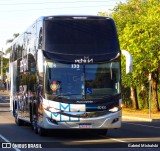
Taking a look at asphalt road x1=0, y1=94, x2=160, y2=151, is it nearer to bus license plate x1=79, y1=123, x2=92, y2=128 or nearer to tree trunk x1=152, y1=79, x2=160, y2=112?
bus license plate x1=79, y1=123, x2=92, y2=128

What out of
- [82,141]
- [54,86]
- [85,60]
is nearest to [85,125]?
[82,141]

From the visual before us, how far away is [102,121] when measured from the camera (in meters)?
19.1

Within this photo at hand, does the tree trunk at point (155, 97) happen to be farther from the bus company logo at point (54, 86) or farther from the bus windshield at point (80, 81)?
the bus company logo at point (54, 86)

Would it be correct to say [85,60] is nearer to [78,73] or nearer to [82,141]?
[78,73]

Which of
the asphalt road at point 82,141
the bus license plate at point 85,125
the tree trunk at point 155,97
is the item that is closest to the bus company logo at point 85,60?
the bus license plate at point 85,125

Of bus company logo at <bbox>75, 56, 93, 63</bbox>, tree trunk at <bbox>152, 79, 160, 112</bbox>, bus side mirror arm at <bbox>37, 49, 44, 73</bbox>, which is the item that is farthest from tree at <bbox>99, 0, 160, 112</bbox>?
bus side mirror arm at <bbox>37, 49, 44, 73</bbox>

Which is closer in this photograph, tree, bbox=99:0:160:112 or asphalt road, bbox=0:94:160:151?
asphalt road, bbox=0:94:160:151

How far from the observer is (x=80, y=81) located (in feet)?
63.0

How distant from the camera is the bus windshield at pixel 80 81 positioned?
62.6 ft

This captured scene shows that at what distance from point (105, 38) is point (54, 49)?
1772 millimetres

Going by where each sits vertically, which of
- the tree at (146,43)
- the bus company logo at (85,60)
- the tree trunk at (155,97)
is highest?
the bus company logo at (85,60)

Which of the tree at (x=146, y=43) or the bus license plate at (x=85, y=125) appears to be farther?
the tree at (x=146, y=43)

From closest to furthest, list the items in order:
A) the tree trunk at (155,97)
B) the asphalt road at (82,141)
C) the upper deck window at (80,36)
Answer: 1. the asphalt road at (82,141)
2. the upper deck window at (80,36)
3. the tree trunk at (155,97)

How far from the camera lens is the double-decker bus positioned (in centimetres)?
1905
